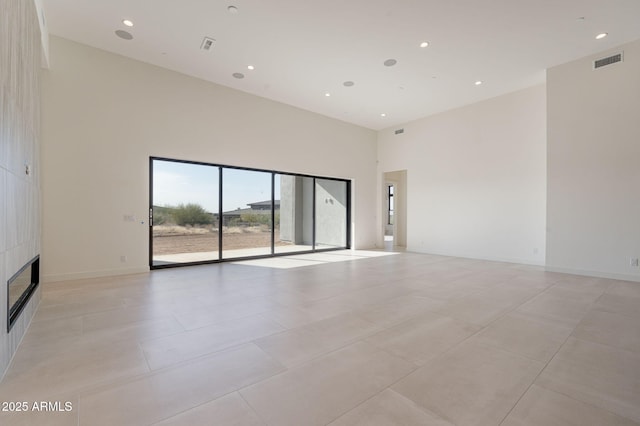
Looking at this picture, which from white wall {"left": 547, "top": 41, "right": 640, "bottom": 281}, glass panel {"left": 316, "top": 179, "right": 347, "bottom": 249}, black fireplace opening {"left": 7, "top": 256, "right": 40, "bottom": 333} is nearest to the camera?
black fireplace opening {"left": 7, "top": 256, "right": 40, "bottom": 333}

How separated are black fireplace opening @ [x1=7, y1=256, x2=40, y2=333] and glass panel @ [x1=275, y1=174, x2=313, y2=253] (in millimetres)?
5052

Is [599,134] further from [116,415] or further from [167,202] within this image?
[167,202]

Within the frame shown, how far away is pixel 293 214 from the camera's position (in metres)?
8.89

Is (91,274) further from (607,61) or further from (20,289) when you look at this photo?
(607,61)

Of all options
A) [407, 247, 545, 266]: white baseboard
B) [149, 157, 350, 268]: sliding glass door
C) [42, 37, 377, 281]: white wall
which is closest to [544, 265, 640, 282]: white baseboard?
[407, 247, 545, 266]: white baseboard

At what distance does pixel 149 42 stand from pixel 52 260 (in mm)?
4258

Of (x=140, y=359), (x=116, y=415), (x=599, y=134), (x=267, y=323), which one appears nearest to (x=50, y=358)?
(x=140, y=359)

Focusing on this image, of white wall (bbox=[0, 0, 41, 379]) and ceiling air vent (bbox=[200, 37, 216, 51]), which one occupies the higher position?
ceiling air vent (bbox=[200, 37, 216, 51])

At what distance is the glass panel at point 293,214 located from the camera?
26.6ft

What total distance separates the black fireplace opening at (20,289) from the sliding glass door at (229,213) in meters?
2.39

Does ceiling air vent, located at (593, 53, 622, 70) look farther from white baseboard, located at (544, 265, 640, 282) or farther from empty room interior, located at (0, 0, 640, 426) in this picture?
white baseboard, located at (544, 265, 640, 282)

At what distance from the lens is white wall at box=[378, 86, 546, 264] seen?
6742 millimetres

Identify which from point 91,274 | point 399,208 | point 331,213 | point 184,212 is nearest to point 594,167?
point 399,208

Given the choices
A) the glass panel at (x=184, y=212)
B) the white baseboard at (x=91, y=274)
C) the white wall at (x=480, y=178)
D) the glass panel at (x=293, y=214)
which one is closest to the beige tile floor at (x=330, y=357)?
the white baseboard at (x=91, y=274)
